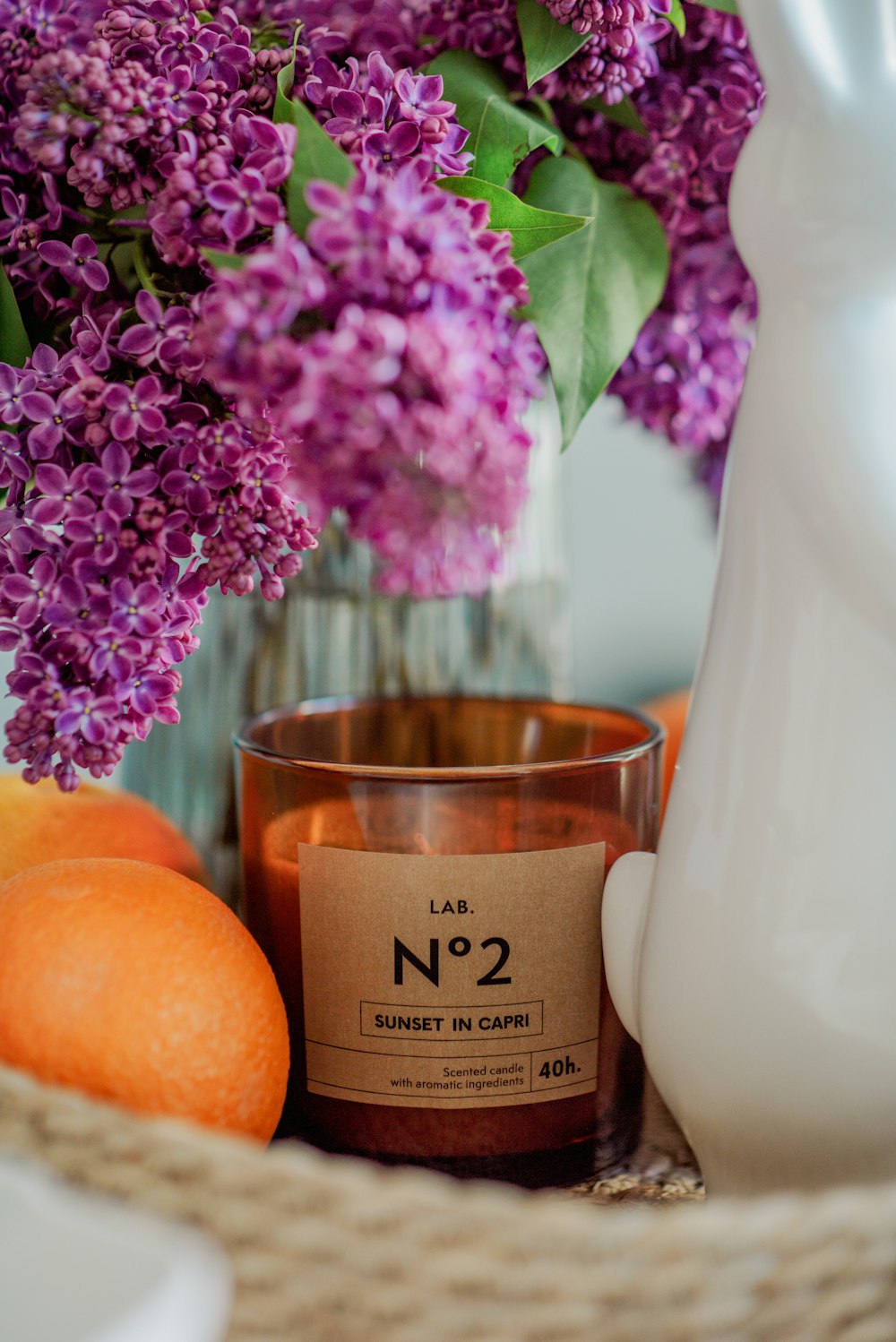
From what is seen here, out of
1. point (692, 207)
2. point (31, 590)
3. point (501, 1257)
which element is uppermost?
point (692, 207)

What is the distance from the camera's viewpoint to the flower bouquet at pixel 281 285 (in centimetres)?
20

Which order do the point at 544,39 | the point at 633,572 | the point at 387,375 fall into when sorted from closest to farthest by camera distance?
1. the point at 387,375
2. the point at 544,39
3. the point at 633,572

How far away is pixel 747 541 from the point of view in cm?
26

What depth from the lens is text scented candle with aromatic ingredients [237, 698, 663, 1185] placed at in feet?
0.96

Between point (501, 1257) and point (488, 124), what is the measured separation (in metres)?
0.26

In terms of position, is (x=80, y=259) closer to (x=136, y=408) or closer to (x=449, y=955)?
(x=136, y=408)

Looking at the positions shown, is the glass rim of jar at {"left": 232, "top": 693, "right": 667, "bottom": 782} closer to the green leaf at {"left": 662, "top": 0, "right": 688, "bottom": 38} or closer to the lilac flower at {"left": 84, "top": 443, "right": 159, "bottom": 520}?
the lilac flower at {"left": 84, "top": 443, "right": 159, "bottom": 520}

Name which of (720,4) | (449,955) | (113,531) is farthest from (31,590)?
(720,4)

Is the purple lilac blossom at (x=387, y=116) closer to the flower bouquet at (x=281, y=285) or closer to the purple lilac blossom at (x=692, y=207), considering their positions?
the flower bouquet at (x=281, y=285)

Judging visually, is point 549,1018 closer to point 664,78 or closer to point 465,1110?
point 465,1110

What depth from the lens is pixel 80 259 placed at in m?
0.28

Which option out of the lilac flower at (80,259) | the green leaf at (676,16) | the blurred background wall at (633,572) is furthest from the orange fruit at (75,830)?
the blurred background wall at (633,572)

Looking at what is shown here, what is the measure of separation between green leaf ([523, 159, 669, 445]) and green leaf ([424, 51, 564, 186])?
3 centimetres

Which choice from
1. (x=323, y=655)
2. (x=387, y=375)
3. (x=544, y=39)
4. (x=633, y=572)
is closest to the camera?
(x=387, y=375)
